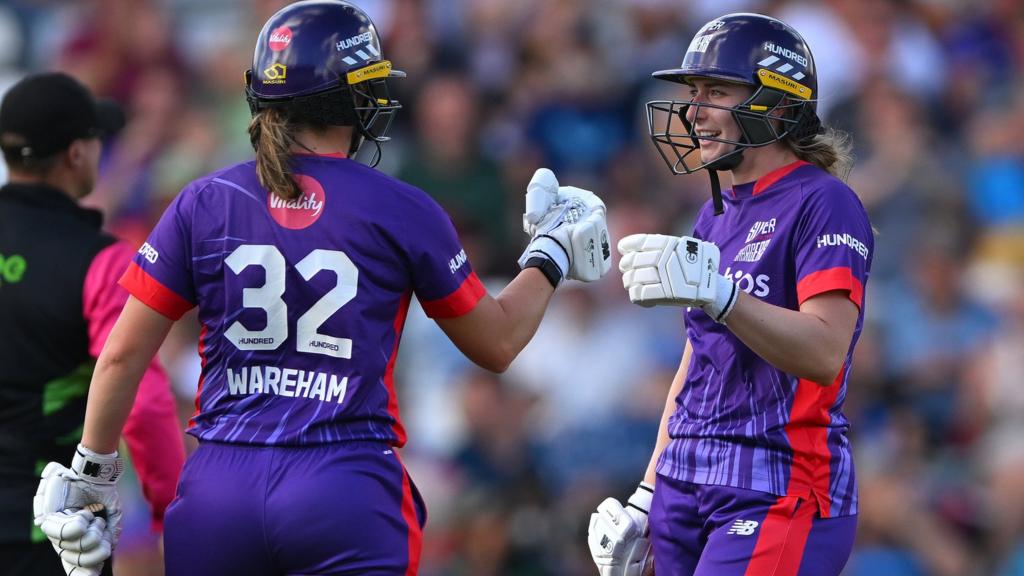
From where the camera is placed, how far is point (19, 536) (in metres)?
4.73

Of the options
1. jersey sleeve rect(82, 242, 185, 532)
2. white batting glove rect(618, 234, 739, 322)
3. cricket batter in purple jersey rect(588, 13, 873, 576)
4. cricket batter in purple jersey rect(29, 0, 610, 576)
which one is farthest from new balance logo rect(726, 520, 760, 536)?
jersey sleeve rect(82, 242, 185, 532)

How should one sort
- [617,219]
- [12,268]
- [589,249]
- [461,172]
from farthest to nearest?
1. [461,172]
2. [617,219]
3. [12,268]
4. [589,249]

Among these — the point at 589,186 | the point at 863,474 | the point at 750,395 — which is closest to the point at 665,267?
the point at 750,395

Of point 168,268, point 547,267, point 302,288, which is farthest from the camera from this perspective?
point 547,267

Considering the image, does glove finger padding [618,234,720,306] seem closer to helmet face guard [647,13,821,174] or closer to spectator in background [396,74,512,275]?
helmet face guard [647,13,821,174]

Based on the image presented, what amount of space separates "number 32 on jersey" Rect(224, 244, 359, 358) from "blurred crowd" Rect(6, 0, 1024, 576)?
4.21 m

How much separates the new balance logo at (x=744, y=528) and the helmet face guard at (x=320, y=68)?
1572mm

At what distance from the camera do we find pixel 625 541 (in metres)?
4.67

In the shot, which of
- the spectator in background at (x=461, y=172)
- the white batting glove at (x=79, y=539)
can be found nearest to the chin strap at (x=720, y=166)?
the white batting glove at (x=79, y=539)

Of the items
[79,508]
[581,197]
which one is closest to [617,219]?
[581,197]

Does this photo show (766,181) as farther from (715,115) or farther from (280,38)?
(280,38)

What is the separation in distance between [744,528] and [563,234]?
104 centimetres

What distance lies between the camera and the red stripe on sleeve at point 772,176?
442 centimetres

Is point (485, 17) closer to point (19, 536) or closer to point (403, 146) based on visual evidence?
point (403, 146)
